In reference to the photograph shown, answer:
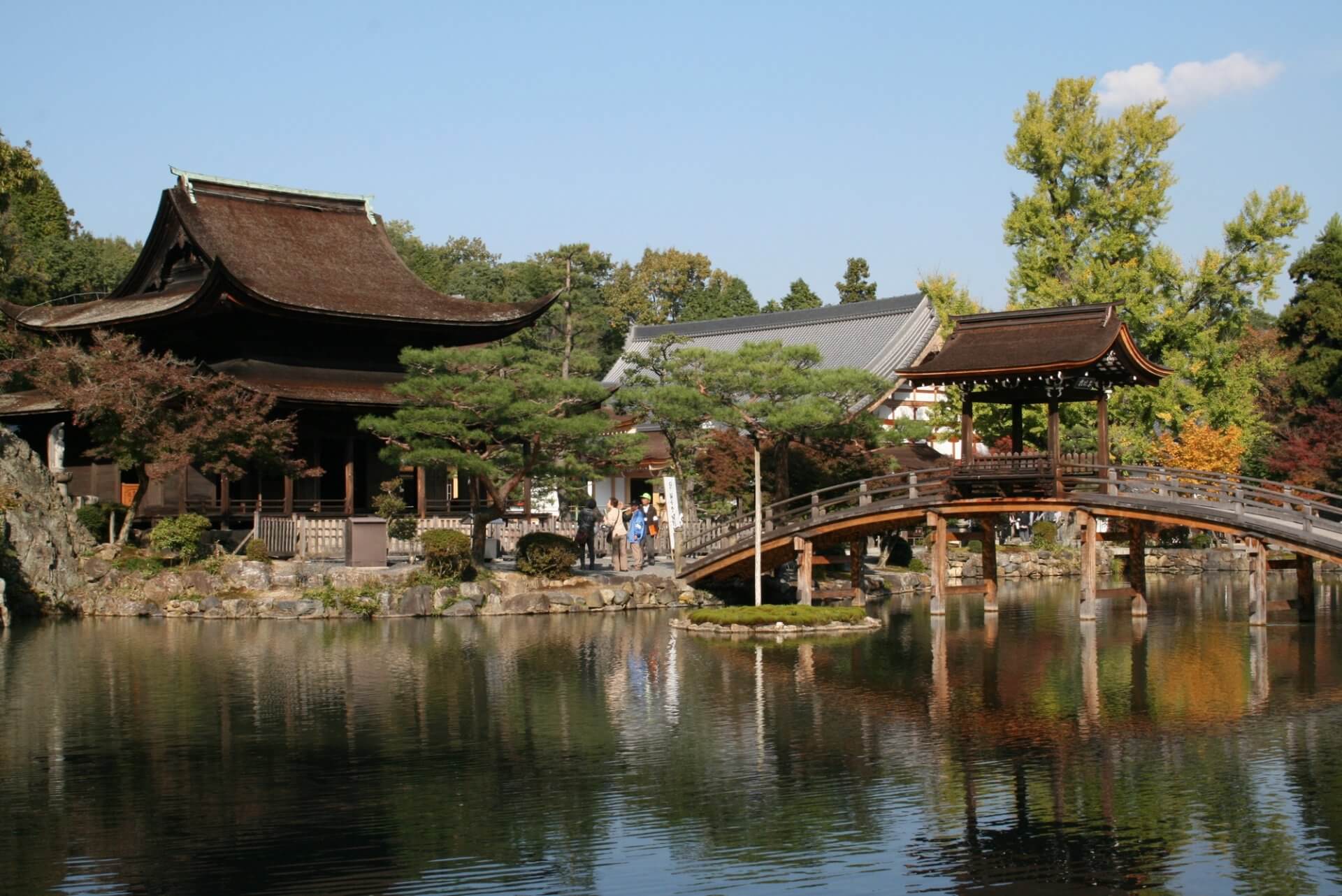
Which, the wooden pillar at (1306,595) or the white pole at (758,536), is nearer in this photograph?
the white pole at (758,536)

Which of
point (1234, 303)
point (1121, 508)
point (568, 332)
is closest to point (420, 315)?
point (1121, 508)

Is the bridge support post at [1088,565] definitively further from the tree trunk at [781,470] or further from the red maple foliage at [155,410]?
the red maple foliage at [155,410]

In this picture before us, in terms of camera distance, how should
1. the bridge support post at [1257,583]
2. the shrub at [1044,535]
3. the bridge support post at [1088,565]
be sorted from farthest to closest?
the shrub at [1044,535]
the bridge support post at [1088,565]
the bridge support post at [1257,583]

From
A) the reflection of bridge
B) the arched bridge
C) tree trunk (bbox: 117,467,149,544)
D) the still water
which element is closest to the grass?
the still water

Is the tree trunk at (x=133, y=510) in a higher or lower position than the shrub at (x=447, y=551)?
higher

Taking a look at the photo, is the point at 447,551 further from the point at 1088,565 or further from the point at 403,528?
the point at 1088,565

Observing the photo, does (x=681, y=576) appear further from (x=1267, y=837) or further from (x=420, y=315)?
(x=1267, y=837)

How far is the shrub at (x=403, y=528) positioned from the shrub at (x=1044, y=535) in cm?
2041

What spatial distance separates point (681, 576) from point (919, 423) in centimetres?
684

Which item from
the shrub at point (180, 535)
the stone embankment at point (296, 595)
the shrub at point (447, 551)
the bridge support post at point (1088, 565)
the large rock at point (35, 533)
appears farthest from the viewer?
the shrub at point (180, 535)

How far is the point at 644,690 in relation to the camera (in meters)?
22.2

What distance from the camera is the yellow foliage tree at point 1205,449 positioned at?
150ft

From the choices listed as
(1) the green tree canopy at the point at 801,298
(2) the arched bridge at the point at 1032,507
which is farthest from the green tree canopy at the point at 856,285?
(2) the arched bridge at the point at 1032,507

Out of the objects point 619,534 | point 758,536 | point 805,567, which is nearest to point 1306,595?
point 805,567
